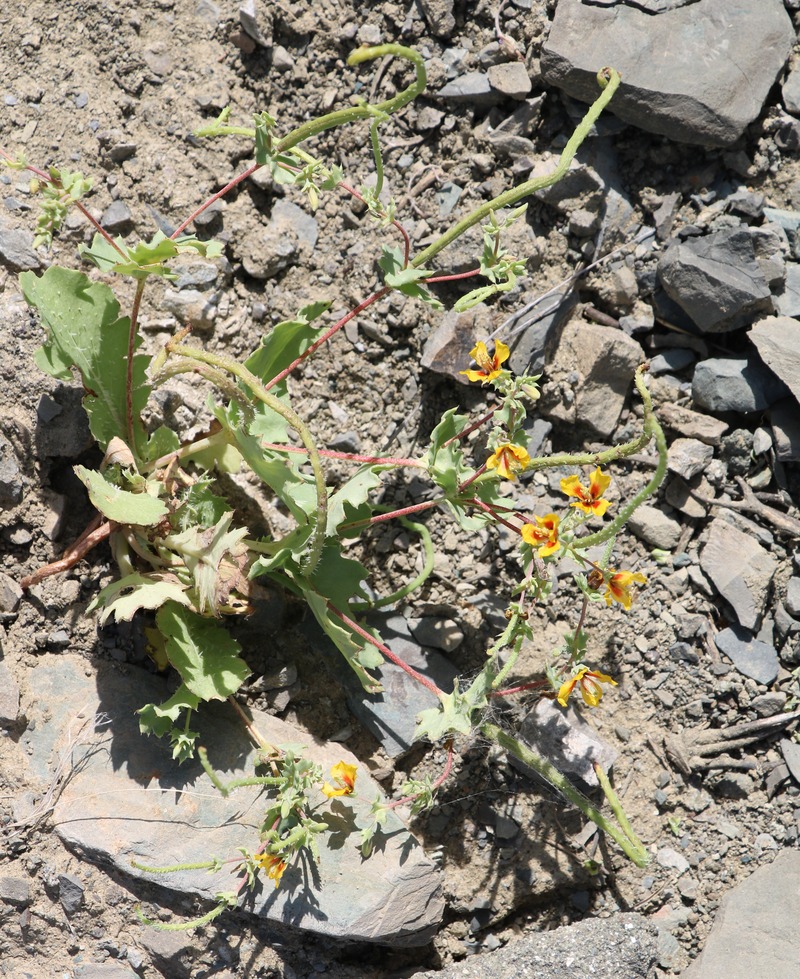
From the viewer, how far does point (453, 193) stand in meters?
3.83

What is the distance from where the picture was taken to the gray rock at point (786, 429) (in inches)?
142

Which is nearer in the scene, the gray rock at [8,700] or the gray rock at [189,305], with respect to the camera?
the gray rock at [8,700]

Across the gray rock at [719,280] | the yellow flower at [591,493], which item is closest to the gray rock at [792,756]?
the yellow flower at [591,493]

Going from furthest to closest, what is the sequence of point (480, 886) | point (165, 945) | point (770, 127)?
point (770, 127)
point (480, 886)
point (165, 945)

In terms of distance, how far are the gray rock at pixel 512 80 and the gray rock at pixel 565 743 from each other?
2567 mm

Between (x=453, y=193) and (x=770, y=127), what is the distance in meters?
1.39


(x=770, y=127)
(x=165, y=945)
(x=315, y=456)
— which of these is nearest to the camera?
(x=315, y=456)

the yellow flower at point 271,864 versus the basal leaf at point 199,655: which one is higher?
the basal leaf at point 199,655

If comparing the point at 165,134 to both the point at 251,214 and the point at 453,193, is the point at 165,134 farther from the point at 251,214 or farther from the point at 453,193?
the point at 453,193

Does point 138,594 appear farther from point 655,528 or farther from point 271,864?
point 655,528

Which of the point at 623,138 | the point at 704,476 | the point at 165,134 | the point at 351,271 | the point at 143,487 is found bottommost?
the point at 143,487

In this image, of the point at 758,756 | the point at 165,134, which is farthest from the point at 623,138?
the point at 758,756

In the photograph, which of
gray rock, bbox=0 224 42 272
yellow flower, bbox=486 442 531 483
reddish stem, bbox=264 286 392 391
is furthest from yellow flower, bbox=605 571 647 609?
gray rock, bbox=0 224 42 272

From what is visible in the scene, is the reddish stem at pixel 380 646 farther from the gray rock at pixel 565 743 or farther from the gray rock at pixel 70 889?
the gray rock at pixel 70 889
